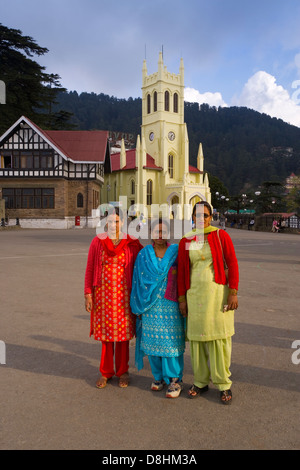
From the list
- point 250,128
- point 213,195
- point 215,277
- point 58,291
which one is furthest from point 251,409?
point 250,128

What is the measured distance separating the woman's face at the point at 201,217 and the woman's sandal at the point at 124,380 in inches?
66.6

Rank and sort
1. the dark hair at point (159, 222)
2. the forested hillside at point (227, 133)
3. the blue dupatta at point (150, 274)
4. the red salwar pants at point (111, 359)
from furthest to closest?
1. the forested hillside at point (227, 133)
2. the red salwar pants at point (111, 359)
3. the dark hair at point (159, 222)
4. the blue dupatta at point (150, 274)

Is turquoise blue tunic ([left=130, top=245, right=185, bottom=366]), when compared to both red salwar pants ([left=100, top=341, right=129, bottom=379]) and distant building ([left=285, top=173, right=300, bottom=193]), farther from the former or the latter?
distant building ([left=285, top=173, right=300, bottom=193])

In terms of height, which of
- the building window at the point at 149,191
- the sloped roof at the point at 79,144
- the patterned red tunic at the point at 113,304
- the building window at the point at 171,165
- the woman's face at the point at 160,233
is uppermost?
the building window at the point at 171,165

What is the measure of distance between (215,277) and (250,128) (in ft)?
515

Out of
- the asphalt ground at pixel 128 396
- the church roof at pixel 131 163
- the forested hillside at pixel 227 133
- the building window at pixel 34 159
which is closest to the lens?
the asphalt ground at pixel 128 396

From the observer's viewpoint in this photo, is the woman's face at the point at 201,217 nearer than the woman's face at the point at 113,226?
Yes

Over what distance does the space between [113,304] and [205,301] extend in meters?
0.94

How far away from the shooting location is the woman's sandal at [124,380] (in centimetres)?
384

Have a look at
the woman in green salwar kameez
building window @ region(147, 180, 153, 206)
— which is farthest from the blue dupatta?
building window @ region(147, 180, 153, 206)

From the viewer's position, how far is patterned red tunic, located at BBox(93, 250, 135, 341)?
3.84m

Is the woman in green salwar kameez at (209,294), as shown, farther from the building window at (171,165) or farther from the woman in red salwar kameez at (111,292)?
the building window at (171,165)

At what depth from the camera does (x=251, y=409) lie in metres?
3.36

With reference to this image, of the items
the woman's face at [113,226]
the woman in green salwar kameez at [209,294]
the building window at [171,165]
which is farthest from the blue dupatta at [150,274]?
the building window at [171,165]
